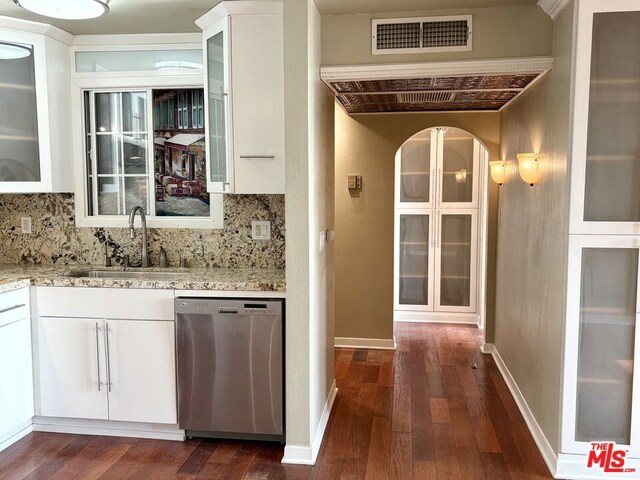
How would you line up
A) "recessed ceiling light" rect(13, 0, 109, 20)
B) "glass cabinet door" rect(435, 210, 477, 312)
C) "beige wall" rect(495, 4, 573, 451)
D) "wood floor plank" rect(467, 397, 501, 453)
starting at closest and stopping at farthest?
"recessed ceiling light" rect(13, 0, 109, 20) → "beige wall" rect(495, 4, 573, 451) → "wood floor plank" rect(467, 397, 501, 453) → "glass cabinet door" rect(435, 210, 477, 312)

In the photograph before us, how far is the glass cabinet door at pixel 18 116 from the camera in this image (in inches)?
137

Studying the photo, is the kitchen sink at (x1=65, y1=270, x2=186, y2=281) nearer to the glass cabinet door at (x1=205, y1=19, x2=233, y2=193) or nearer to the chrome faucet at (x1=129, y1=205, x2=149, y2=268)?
the chrome faucet at (x1=129, y1=205, x2=149, y2=268)

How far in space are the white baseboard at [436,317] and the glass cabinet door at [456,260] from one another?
0.07 m

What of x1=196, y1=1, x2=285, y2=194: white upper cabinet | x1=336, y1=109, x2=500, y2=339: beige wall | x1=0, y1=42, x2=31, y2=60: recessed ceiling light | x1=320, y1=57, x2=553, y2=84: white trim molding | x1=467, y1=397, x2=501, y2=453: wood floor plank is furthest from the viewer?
x1=336, y1=109, x2=500, y2=339: beige wall

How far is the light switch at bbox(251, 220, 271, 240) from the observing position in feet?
12.1

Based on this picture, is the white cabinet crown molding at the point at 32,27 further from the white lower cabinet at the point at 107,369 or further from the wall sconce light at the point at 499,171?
the wall sconce light at the point at 499,171

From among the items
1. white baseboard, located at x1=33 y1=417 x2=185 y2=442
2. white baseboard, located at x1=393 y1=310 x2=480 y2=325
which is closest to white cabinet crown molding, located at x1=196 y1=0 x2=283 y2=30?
white baseboard, located at x1=33 y1=417 x2=185 y2=442

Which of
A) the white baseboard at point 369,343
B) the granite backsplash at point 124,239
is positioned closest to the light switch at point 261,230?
the granite backsplash at point 124,239

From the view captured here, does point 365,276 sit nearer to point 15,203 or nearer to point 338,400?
point 338,400

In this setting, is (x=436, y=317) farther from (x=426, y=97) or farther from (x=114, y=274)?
(x=114, y=274)

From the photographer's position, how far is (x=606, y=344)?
2783 mm

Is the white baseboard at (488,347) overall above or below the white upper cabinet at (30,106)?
below

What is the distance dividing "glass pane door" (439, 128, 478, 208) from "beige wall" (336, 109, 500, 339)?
1254 millimetres
